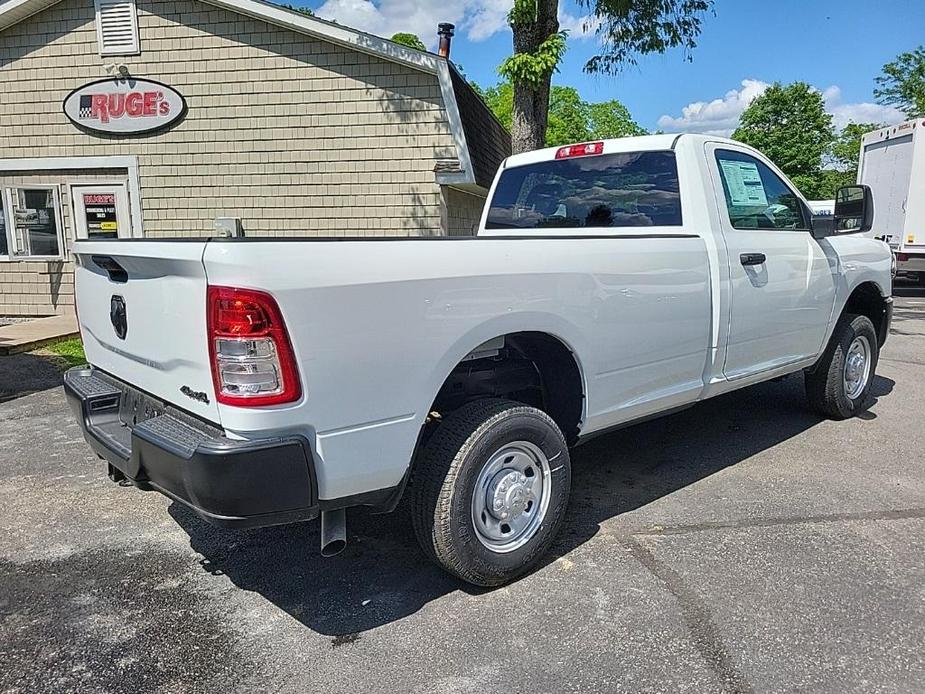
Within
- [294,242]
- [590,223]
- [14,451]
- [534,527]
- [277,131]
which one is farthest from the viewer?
[277,131]

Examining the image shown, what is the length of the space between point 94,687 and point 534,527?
1.86 metres

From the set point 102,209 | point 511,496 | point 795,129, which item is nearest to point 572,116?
point 795,129

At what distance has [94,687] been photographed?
2557 mm

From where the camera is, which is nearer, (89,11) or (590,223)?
(590,223)

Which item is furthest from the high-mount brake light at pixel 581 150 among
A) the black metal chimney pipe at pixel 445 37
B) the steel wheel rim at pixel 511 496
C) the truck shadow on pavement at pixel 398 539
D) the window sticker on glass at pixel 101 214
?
the black metal chimney pipe at pixel 445 37

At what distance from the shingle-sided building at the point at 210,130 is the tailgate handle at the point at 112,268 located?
7554mm

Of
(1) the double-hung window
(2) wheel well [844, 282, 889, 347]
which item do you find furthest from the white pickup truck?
(1) the double-hung window

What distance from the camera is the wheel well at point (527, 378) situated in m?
3.42

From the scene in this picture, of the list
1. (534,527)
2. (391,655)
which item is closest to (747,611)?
(534,527)

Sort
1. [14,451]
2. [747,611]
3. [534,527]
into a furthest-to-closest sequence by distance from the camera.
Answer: [14,451]
[534,527]
[747,611]

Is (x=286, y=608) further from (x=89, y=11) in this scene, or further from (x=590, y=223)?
(x=89, y=11)

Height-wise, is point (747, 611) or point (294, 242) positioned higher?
point (294, 242)

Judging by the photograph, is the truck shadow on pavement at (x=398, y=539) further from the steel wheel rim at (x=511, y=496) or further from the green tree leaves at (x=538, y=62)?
the green tree leaves at (x=538, y=62)

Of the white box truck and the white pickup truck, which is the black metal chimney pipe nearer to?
the white box truck
